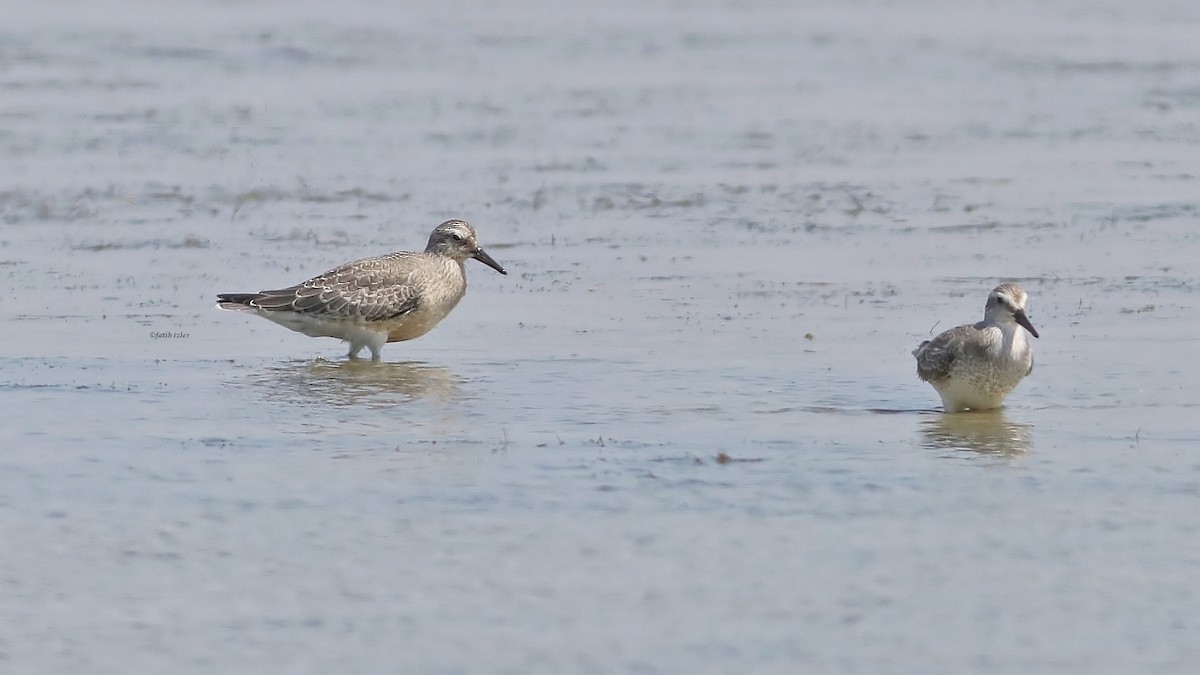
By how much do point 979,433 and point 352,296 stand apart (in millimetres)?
4611

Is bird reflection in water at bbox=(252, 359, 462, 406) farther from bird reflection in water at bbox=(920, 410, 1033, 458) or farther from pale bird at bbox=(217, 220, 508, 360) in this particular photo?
bird reflection in water at bbox=(920, 410, 1033, 458)

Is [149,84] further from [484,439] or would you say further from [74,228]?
[484,439]

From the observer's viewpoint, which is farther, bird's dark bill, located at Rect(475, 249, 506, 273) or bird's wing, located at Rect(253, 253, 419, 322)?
bird's dark bill, located at Rect(475, 249, 506, 273)

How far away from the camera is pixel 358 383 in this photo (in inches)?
503

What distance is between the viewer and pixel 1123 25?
34.7 m

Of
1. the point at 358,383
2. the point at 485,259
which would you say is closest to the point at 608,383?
the point at 358,383

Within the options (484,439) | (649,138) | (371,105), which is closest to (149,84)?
(371,105)

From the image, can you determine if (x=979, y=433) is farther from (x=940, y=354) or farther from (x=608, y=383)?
(x=608, y=383)

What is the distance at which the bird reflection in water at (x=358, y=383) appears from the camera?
12.0m

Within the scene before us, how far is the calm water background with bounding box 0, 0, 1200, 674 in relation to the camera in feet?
25.0

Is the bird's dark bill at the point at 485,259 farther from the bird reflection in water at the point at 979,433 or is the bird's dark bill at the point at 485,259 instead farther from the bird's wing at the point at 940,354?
the bird reflection in water at the point at 979,433

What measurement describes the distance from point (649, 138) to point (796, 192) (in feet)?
12.7

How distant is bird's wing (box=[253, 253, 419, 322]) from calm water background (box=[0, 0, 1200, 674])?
1.24 feet

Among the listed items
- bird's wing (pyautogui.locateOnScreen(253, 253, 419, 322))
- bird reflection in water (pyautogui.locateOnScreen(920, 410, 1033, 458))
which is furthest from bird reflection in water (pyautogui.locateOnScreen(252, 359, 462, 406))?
bird reflection in water (pyautogui.locateOnScreen(920, 410, 1033, 458))
